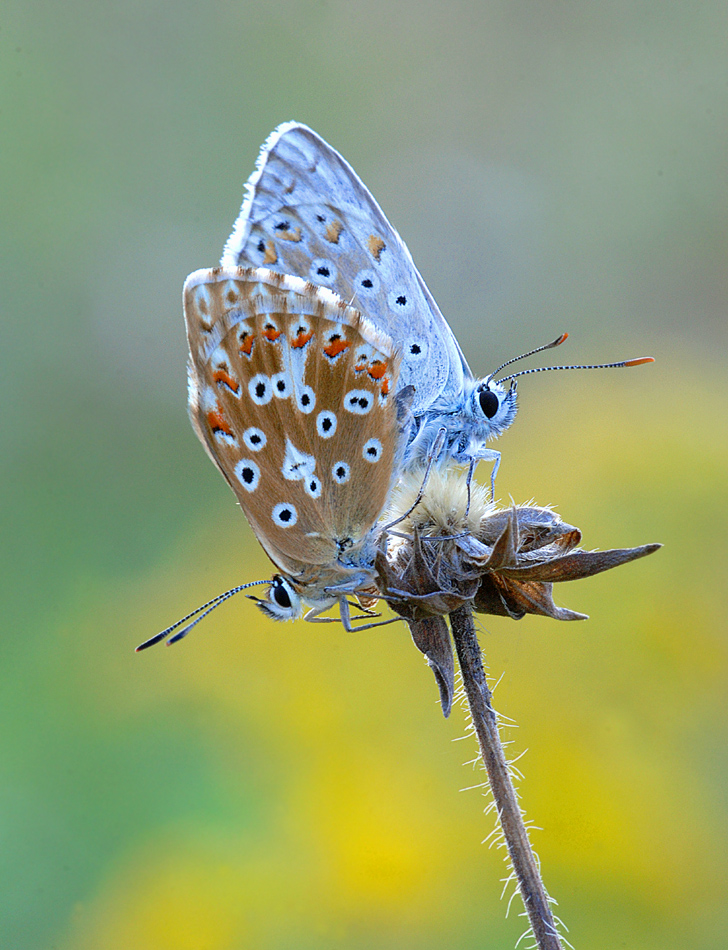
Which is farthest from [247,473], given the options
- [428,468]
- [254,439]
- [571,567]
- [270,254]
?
[571,567]

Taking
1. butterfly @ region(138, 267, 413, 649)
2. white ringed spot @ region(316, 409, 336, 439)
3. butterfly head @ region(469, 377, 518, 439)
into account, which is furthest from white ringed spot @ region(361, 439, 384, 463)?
butterfly head @ region(469, 377, 518, 439)

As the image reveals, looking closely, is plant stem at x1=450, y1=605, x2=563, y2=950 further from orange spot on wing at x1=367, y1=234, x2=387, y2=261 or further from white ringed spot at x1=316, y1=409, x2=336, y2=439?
orange spot on wing at x1=367, y1=234, x2=387, y2=261

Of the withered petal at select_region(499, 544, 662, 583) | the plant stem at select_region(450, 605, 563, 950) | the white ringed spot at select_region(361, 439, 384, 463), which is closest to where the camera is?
the plant stem at select_region(450, 605, 563, 950)

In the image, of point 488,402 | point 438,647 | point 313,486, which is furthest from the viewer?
point 488,402

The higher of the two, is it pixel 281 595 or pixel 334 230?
pixel 334 230

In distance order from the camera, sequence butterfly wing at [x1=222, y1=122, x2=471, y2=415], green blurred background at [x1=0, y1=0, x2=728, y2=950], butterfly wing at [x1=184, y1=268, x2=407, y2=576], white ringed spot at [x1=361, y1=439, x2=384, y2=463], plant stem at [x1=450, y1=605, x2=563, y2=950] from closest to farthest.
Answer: plant stem at [x1=450, y1=605, x2=563, y2=950], butterfly wing at [x1=184, y1=268, x2=407, y2=576], white ringed spot at [x1=361, y1=439, x2=384, y2=463], butterfly wing at [x1=222, y1=122, x2=471, y2=415], green blurred background at [x1=0, y1=0, x2=728, y2=950]

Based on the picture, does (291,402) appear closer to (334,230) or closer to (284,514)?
(284,514)
